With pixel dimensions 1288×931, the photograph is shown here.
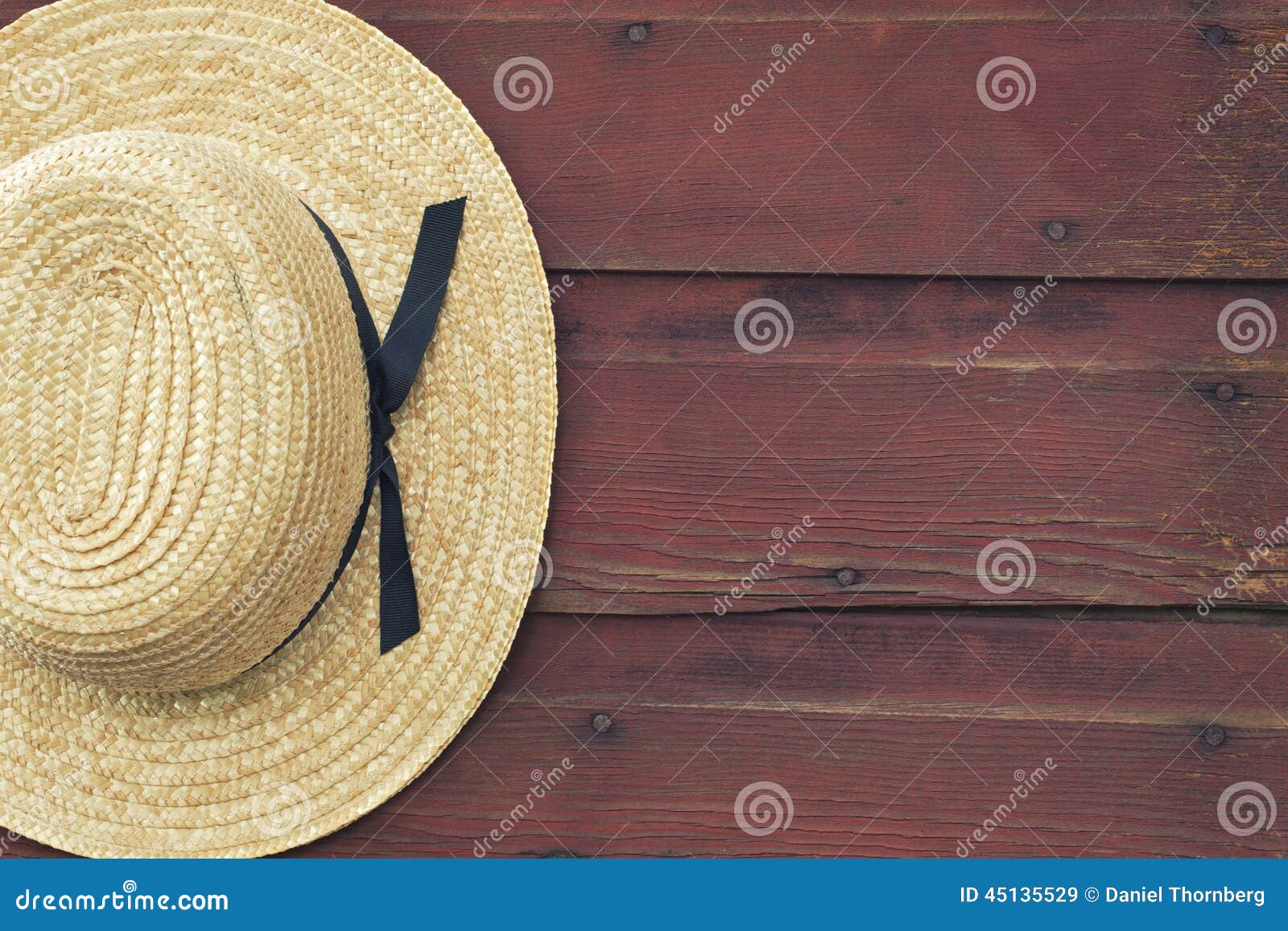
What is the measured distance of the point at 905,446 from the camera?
115 centimetres

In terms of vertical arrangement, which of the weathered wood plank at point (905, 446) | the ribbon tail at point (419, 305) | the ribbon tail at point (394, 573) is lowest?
the ribbon tail at point (394, 573)

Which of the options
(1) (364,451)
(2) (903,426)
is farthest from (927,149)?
(1) (364,451)

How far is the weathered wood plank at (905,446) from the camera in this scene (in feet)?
3.75

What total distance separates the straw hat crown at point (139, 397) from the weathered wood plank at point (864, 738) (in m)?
0.38

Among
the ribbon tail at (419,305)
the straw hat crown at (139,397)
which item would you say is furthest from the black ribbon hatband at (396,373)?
the straw hat crown at (139,397)

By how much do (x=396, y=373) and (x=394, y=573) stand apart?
8.1 inches

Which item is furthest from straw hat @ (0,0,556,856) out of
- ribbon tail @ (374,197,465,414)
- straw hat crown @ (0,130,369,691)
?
straw hat crown @ (0,130,369,691)

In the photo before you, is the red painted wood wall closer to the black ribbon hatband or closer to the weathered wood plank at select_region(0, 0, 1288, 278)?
the weathered wood plank at select_region(0, 0, 1288, 278)

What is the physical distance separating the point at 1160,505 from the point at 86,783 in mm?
1185

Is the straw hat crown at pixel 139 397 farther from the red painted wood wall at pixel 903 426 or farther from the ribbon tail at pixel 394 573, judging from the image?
the red painted wood wall at pixel 903 426

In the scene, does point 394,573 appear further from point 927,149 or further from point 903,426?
point 927,149

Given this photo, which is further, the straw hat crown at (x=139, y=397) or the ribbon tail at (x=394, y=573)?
the ribbon tail at (x=394, y=573)

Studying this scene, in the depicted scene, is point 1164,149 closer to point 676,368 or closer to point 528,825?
point 676,368

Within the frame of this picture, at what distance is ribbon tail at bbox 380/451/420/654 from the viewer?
108 cm
